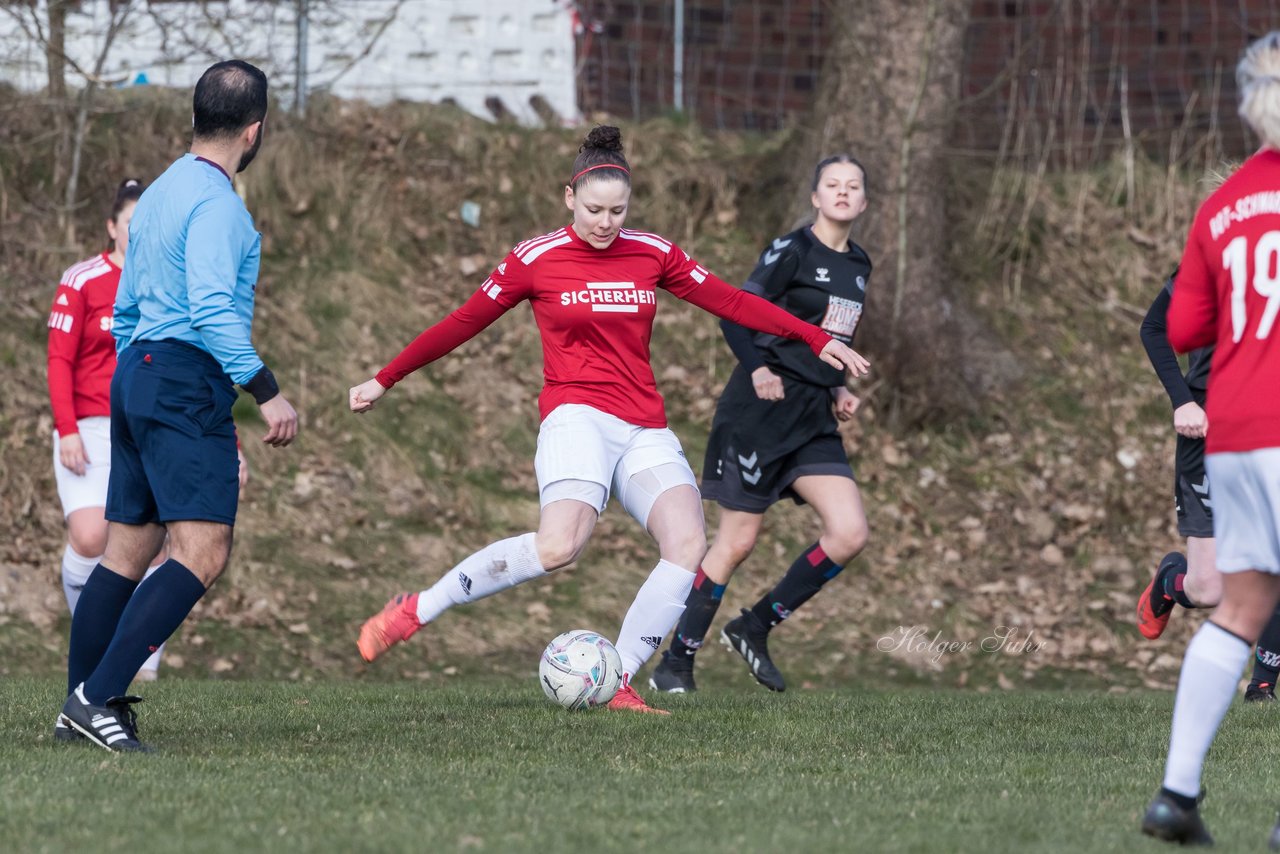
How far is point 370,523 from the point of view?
1114cm

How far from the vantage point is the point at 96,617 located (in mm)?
5629

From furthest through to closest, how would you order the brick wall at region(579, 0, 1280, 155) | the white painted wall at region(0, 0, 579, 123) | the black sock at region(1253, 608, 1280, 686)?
the brick wall at region(579, 0, 1280, 155), the white painted wall at region(0, 0, 579, 123), the black sock at region(1253, 608, 1280, 686)

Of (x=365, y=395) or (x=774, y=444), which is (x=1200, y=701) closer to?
(x=365, y=395)

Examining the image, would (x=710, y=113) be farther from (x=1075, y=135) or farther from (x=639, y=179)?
(x=1075, y=135)

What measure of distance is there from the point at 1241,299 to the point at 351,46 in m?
11.0

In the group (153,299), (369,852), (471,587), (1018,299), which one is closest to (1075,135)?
(1018,299)

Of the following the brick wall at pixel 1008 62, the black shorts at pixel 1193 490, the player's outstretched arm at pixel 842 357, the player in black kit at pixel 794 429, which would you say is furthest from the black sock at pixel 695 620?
the brick wall at pixel 1008 62

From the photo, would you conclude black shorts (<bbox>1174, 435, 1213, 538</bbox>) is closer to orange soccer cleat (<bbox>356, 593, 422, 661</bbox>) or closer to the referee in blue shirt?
orange soccer cleat (<bbox>356, 593, 422, 661</bbox>)

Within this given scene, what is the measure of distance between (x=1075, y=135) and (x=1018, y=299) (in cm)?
202

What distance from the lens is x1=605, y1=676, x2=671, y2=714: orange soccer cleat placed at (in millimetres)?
6621

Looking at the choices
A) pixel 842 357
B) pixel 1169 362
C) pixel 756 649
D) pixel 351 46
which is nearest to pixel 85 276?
pixel 756 649

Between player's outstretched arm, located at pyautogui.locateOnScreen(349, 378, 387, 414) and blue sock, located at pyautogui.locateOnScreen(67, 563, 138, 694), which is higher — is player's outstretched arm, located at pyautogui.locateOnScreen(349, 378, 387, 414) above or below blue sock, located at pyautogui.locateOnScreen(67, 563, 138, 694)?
above

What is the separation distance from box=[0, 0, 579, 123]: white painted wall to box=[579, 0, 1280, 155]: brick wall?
56 centimetres

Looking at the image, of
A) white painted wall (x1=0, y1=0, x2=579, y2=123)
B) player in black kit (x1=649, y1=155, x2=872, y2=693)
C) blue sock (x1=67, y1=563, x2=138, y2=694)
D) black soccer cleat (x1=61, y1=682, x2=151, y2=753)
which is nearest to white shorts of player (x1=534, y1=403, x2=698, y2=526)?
player in black kit (x1=649, y1=155, x2=872, y2=693)
